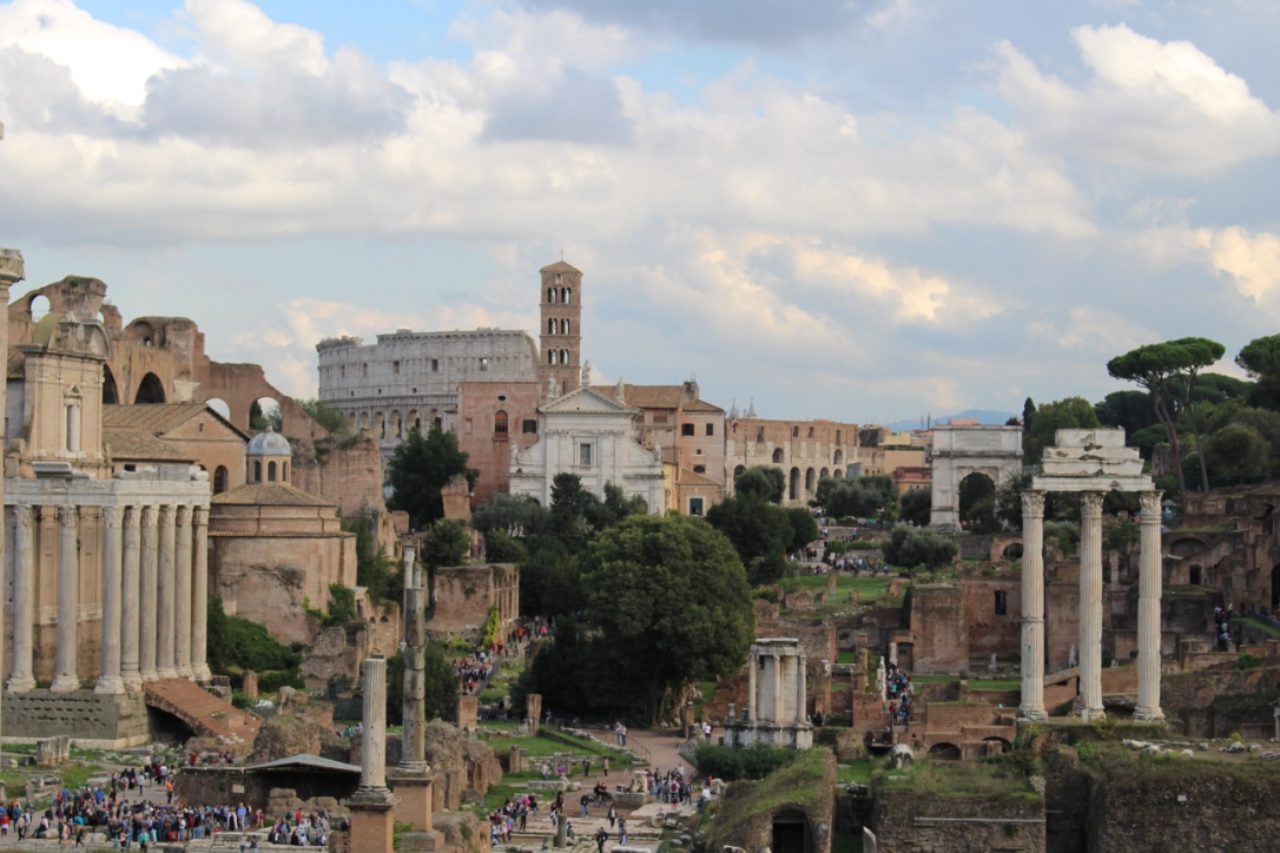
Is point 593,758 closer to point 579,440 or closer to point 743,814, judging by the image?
point 743,814

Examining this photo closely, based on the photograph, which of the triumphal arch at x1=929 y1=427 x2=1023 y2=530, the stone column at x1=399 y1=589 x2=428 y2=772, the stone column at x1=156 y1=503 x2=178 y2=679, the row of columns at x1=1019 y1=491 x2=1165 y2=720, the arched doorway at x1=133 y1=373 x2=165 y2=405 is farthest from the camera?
the triumphal arch at x1=929 y1=427 x2=1023 y2=530

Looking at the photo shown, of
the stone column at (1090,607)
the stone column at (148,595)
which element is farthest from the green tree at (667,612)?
the stone column at (1090,607)

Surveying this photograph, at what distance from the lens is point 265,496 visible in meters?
55.9

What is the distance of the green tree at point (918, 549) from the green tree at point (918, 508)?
17.8 m

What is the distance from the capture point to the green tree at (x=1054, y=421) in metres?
98.1

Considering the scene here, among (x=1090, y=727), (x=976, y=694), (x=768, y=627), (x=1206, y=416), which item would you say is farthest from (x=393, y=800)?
(x=1206, y=416)

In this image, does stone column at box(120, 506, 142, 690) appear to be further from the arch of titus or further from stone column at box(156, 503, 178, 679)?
the arch of titus

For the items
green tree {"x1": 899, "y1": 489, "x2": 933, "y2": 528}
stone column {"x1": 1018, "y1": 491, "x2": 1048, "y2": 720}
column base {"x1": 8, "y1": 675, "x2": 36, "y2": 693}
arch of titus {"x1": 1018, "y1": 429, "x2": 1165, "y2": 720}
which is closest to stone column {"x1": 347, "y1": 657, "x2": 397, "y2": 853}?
arch of titus {"x1": 1018, "y1": 429, "x2": 1165, "y2": 720}

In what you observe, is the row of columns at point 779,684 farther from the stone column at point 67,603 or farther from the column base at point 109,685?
the stone column at point 67,603

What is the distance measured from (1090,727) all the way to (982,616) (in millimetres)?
24164

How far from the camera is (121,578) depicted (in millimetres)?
45281

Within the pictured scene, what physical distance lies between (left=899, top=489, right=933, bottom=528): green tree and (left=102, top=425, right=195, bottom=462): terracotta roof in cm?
4906

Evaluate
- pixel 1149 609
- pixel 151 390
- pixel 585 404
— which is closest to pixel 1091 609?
pixel 1149 609

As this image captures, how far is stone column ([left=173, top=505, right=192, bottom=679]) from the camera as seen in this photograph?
156ft
